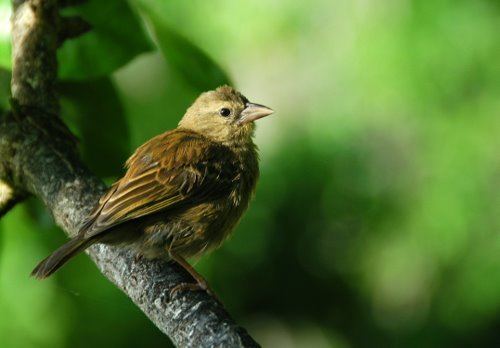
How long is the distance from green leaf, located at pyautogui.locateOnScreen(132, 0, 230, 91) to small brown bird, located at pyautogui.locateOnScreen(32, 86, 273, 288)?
466 millimetres

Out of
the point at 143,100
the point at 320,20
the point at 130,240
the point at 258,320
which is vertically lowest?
the point at 258,320

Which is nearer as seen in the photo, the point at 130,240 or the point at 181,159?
the point at 130,240

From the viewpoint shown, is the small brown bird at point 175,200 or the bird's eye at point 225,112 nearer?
the small brown bird at point 175,200

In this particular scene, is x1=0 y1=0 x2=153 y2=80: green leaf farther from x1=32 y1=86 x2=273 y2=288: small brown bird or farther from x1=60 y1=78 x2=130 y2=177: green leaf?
x1=32 y1=86 x2=273 y2=288: small brown bird

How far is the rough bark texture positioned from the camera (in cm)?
318

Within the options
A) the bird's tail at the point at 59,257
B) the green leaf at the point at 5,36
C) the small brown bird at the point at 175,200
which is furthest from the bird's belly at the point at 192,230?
the green leaf at the point at 5,36

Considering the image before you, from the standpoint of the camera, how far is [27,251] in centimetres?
423

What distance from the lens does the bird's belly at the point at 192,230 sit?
3.67m

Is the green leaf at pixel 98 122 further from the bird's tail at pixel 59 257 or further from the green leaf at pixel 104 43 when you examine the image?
the bird's tail at pixel 59 257

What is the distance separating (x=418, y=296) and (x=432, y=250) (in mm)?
527

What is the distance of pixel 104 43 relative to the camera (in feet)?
12.1

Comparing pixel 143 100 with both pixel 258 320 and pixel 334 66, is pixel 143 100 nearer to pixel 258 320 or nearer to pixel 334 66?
pixel 334 66

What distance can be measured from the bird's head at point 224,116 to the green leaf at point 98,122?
2.40 ft

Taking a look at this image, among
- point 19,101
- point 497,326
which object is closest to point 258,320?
point 497,326
